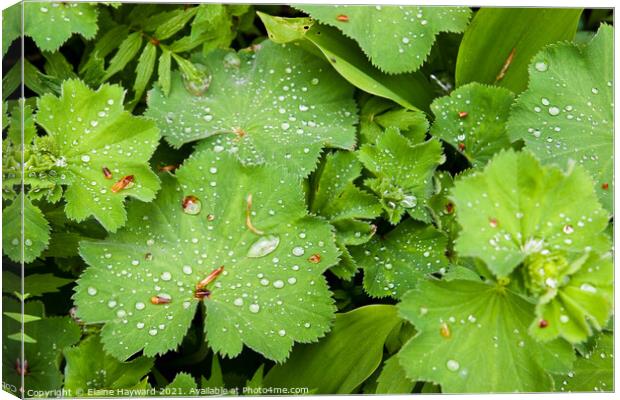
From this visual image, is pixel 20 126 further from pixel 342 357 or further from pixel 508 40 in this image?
pixel 508 40

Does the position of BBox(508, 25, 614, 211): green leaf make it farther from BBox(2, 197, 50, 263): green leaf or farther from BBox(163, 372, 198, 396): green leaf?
BBox(2, 197, 50, 263): green leaf

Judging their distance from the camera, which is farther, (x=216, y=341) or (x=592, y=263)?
(x=216, y=341)

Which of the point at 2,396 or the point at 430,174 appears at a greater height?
the point at 430,174

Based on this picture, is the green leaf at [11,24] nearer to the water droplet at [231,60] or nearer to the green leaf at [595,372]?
the water droplet at [231,60]

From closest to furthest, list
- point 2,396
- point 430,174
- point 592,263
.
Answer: point 592,263
point 2,396
point 430,174

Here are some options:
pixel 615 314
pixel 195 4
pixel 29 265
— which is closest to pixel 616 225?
pixel 615 314

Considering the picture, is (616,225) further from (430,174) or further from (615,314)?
(430,174)
